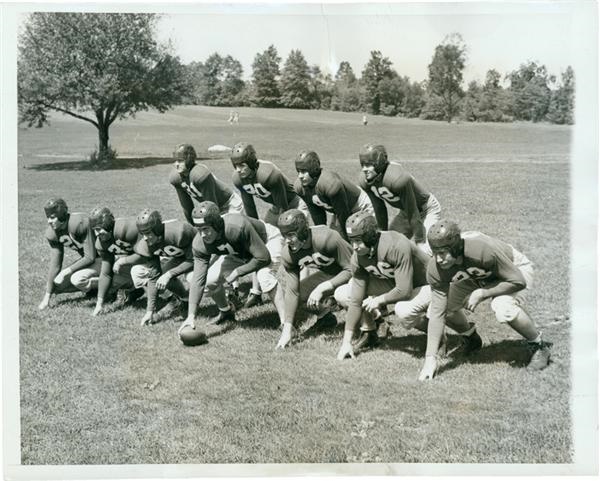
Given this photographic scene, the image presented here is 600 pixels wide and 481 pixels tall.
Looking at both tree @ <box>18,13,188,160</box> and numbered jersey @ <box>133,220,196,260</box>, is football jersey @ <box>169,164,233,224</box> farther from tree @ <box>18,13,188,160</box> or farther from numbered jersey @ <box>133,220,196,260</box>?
tree @ <box>18,13,188,160</box>

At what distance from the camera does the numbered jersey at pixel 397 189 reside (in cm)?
789

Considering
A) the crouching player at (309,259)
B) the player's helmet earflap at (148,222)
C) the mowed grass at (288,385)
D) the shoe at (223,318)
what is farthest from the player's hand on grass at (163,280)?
the crouching player at (309,259)

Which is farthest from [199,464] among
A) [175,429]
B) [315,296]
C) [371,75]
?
[371,75]

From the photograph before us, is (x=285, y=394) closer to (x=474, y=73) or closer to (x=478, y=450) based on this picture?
(x=478, y=450)

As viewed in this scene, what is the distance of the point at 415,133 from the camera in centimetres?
1243

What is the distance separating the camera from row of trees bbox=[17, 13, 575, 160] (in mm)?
8773

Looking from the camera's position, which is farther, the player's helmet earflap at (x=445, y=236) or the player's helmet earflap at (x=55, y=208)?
the player's helmet earflap at (x=55, y=208)

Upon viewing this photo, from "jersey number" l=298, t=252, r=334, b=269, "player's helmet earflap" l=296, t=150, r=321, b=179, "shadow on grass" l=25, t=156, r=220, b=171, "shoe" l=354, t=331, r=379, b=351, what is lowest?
"shoe" l=354, t=331, r=379, b=351

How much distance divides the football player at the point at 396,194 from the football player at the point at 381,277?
0.89 meters

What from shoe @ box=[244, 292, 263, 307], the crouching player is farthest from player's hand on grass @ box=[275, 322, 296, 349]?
shoe @ box=[244, 292, 263, 307]

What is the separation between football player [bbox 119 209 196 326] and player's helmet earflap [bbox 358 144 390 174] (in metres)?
2.58

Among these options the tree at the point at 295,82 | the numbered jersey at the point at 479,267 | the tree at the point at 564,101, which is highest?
the tree at the point at 295,82

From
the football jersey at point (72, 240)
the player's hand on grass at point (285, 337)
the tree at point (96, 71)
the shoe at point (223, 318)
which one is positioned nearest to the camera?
the player's hand on grass at point (285, 337)

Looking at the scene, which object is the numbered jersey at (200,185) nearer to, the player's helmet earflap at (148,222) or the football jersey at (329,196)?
the player's helmet earflap at (148,222)
